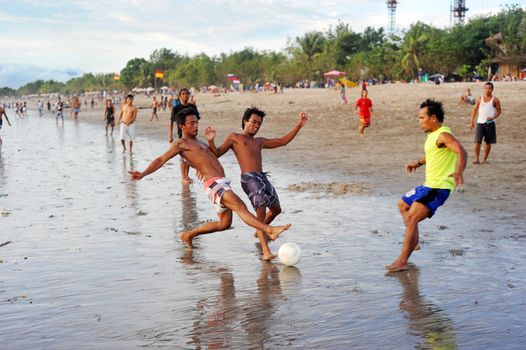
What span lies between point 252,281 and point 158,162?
157cm

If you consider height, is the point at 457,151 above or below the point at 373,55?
below

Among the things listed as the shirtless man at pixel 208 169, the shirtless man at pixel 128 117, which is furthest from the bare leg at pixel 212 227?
the shirtless man at pixel 128 117

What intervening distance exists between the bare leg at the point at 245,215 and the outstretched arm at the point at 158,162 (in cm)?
72

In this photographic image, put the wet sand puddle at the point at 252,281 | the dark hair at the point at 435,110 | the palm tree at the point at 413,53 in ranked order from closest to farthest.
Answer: the wet sand puddle at the point at 252,281, the dark hair at the point at 435,110, the palm tree at the point at 413,53

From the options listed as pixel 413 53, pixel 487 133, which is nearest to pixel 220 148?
pixel 487 133

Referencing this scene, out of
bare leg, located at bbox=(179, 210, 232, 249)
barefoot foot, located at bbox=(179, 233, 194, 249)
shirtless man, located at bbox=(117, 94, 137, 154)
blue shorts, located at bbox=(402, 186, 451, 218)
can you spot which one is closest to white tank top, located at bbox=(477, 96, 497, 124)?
blue shorts, located at bbox=(402, 186, 451, 218)

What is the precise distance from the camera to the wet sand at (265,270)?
471 centimetres

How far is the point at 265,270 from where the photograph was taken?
6.48 m

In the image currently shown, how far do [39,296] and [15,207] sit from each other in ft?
17.1

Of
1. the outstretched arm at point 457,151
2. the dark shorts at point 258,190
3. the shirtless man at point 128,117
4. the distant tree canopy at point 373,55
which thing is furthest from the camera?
the distant tree canopy at point 373,55

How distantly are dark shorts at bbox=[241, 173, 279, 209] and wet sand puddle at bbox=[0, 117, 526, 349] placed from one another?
566 mm

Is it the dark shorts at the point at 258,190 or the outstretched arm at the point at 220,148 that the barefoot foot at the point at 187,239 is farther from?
the outstretched arm at the point at 220,148

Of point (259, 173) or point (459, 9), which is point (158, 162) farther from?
point (459, 9)

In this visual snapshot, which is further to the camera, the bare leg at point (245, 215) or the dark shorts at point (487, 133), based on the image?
the dark shorts at point (487, 133)
